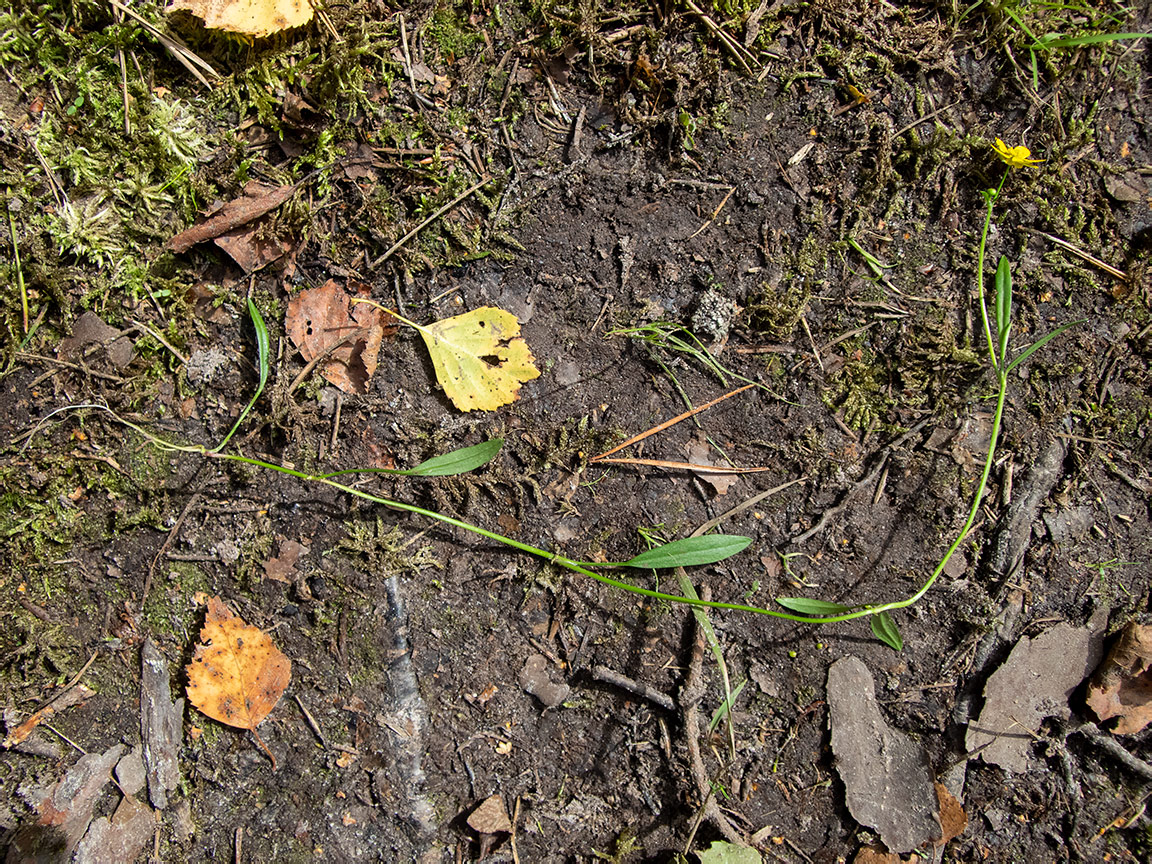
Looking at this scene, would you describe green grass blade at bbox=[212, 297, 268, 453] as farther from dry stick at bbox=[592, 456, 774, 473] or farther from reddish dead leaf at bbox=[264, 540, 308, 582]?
dry stick at bbox=[592, 456, 774, 473]

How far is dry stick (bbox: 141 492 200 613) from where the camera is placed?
2.25m

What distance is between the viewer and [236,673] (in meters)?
2.19

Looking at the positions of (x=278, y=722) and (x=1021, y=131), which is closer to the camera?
(x=278, y=722)

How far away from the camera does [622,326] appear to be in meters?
2.34

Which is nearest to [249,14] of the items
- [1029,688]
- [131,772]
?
[131,772]

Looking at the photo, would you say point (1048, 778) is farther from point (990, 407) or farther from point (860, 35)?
point (860, 35)

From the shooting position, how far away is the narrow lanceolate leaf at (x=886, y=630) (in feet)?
7.00

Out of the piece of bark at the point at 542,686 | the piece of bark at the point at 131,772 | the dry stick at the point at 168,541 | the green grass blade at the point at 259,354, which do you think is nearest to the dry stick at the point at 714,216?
the green grass blade at the point at 259,354

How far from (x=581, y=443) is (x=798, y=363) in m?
0.83

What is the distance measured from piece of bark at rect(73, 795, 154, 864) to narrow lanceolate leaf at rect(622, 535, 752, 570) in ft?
6.08

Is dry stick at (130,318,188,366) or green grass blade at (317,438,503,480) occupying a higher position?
dry stick at (130,318,188,366)

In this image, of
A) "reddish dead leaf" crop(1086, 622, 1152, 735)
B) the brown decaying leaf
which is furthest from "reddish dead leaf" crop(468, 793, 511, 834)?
"reddish dead leaf" crop(1086, 622, 1152, 735)

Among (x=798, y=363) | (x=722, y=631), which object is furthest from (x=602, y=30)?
(x=722, y=631)

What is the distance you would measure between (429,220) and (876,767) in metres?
2.45
